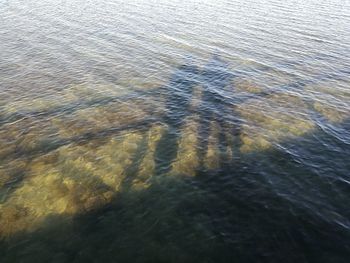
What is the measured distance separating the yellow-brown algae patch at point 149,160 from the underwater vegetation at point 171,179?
0.34 feet

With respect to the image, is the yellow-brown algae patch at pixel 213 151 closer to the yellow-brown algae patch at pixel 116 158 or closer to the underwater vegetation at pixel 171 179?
the underwater vegetation at pixel 171 179

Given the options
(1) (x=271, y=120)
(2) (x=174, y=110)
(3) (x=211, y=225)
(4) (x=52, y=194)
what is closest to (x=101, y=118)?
(2) (x=174, y=110)

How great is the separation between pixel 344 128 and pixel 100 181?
84.9 feet

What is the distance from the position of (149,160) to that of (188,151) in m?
3.81

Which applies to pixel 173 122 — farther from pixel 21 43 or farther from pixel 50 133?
pixel 21 43

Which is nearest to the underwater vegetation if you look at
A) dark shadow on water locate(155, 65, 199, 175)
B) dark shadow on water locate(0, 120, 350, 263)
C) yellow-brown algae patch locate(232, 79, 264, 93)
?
dark shadow on water locate(0, 120, 350, 263)

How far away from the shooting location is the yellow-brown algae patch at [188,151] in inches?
1209

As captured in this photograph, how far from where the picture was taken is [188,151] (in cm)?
3306

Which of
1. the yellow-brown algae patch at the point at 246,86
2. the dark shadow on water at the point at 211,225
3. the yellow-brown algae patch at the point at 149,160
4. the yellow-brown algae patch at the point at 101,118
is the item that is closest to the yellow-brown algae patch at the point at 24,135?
the yellow-brown algae patch at the point at 101,118

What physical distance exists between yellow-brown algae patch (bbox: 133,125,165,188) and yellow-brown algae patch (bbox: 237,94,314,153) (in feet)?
27.3

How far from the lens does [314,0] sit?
100625mm

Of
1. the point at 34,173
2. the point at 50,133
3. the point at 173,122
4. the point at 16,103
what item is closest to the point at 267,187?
the point at 173,122

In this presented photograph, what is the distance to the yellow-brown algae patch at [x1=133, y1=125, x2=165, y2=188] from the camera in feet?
95.8

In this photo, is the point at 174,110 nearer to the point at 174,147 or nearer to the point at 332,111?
the point at 174,147
